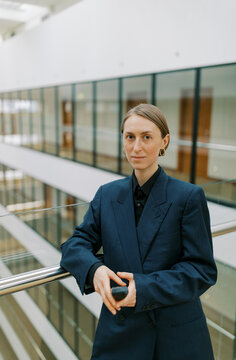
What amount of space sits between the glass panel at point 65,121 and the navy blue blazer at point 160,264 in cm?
1025

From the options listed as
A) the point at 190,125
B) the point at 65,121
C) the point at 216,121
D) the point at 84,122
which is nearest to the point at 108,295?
the point at 216,121

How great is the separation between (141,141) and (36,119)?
48.1ft

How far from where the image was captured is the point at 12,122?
1791cm

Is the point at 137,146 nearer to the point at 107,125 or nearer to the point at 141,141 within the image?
the point at 141,141

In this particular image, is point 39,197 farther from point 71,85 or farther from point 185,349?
point 185,349

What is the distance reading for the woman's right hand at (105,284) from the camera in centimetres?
130

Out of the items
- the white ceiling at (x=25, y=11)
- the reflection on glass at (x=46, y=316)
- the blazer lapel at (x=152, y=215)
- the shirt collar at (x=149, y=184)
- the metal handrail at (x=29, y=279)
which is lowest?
the reflection on glass at (x=46, y=316)

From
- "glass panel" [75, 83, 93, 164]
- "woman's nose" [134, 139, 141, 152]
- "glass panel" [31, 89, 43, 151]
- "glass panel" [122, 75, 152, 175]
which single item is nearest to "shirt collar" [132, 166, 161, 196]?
"woman's nose" [134, 139, 141, 152]

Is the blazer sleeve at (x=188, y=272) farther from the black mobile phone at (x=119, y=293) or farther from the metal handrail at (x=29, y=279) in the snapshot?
the metal handrail at (x=29, y=279)

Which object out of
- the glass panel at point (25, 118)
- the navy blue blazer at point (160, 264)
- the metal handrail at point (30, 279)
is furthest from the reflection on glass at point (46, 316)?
the glass panel at point (25, 118)

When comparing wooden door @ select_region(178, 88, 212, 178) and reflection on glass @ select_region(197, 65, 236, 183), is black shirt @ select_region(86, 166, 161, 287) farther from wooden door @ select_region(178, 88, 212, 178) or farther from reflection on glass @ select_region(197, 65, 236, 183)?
wooden door @ select_region(178, 88, 212, 178)

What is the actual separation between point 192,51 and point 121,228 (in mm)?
6136

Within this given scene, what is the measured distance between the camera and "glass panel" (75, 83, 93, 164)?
443 inches

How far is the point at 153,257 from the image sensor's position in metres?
1.40
